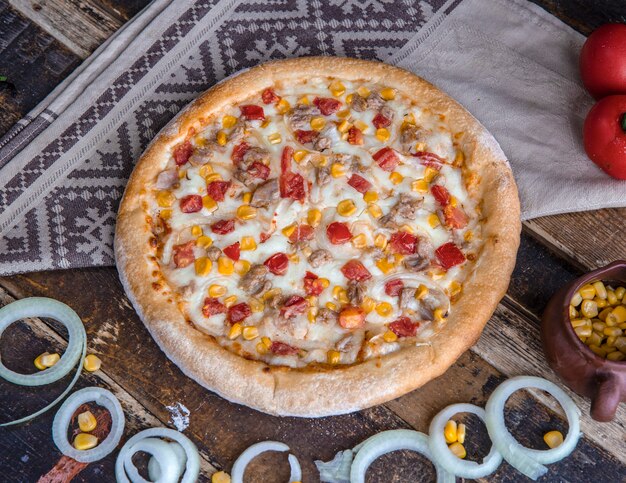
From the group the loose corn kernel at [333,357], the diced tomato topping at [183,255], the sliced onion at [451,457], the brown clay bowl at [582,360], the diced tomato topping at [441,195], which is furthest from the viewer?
the diced tomato topping at [441,195]

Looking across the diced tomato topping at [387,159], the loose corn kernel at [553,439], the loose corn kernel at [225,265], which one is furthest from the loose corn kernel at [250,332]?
the loose corn kernel at [553,439]

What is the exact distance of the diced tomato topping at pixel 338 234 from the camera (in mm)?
4699

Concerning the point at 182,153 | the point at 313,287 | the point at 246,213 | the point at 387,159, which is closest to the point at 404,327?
the point at 313,287

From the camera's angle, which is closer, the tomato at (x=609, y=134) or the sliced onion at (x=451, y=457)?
the sliced onion at (x=451, y=457)

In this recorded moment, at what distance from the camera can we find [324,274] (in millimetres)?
4688

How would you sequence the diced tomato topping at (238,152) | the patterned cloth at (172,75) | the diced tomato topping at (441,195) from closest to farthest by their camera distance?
the diced tomato topping at (441,195)
the diced tomato topping at (238,152)
the patterned cloth at (172,75)

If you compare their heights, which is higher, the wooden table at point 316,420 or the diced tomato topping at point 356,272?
the diced tomato topping at point 356,272

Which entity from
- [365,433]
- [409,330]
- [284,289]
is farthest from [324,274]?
[365,433]

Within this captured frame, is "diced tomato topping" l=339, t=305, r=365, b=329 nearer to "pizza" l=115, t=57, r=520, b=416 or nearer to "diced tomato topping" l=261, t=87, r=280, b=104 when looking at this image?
"pizza" l=115, t=57, r=520, b=416

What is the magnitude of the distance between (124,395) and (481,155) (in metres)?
2.62

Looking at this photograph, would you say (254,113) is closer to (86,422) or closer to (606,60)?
(86,422)

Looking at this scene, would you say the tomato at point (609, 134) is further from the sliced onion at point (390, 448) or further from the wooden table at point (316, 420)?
the sliced onion at point (390, 448)

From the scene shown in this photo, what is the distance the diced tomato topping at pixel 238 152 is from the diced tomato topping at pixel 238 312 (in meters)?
0.92

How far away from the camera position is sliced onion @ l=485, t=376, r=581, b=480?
461 cm
